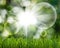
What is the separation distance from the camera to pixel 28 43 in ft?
5.01

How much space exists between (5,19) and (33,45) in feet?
0.98

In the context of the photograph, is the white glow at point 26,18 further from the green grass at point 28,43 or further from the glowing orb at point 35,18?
the green grass at point 28,43

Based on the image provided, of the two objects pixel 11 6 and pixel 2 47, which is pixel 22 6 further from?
pixel 2 47

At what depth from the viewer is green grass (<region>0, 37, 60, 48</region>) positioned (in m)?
1.51

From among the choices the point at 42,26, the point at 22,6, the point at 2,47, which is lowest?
the point at 2,47

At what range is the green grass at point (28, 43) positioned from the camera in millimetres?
1513

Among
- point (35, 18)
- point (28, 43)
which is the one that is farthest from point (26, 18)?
point (28, 43)

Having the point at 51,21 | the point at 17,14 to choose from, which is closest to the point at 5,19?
the point at 17,14

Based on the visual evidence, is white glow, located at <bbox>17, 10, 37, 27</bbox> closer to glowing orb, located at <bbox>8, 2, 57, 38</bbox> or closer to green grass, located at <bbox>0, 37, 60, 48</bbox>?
glowing orb, located at <bbox>8, 2, 57, 38</bbox>

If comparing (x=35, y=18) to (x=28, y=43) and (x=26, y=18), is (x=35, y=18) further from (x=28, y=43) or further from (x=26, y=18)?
(x=28, y=43)

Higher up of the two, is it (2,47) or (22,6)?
(22,6)

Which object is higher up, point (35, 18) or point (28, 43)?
point (35, 18)

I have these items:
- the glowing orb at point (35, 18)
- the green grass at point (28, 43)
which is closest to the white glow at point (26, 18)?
the glowing orb at point (35, 18)

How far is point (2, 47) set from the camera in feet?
5.04
